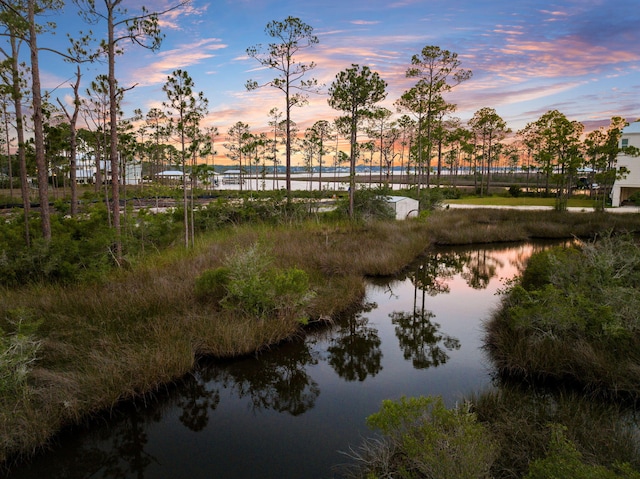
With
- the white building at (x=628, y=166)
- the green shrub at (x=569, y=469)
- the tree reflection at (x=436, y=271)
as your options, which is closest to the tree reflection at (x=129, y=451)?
the green shrub at (x=569, y=469)

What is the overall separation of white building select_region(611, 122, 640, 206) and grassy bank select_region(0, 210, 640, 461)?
29435mm

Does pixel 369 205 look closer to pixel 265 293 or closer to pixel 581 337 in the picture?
pixel 265 293

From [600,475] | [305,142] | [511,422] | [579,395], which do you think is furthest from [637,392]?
[305,142]

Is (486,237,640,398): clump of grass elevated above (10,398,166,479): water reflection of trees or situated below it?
above

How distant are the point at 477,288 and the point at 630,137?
3080 cm

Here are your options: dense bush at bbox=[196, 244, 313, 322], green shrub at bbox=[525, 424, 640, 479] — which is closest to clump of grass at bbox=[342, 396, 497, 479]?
green shrub at bbox=[525, 424, 640, 479]

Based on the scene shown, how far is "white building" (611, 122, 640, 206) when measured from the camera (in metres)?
31.1

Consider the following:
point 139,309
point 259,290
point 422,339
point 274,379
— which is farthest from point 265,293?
point 422,339

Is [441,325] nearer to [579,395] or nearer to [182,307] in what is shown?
[579,395]

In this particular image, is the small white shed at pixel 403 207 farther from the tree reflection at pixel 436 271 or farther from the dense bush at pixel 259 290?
the dense bush at pixel 259 290

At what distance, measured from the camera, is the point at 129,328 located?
6129 millimetres

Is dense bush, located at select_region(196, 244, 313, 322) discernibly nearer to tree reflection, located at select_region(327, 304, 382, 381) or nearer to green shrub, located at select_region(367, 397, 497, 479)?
tree reflection, located at select_region(327, 304, 382, 381)

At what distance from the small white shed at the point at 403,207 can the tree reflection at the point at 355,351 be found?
1280cm

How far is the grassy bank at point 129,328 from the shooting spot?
14.2ft
